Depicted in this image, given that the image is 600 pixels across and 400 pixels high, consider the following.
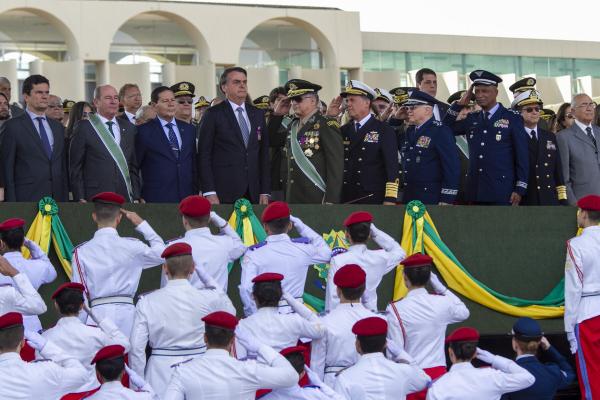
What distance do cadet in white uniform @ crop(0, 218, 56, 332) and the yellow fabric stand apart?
10.3 ft

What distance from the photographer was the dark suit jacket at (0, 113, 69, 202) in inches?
416

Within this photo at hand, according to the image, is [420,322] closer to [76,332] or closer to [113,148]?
[76,332]

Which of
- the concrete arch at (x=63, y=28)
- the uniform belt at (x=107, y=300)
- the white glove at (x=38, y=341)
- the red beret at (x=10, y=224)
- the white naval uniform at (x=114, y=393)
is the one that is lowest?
the white naval uniform at (x=114, y=393)

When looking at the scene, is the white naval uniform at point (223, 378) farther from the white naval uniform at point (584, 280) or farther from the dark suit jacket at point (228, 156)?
→ the dark suit jacket at point (228, 156)

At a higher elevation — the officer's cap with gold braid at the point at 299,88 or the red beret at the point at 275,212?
the officer's cap with gold braid at the point at 299,88

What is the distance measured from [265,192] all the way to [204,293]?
3146 millimetres

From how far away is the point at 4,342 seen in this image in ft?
23.4

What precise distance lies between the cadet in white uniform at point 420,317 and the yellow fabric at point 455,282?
1.89 metres

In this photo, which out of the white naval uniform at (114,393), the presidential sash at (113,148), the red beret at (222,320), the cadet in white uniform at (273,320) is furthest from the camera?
the presidential sash at (113,148)

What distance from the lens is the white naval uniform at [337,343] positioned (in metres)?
8.55

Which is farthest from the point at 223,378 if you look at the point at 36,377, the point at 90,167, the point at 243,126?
the point at 243,126

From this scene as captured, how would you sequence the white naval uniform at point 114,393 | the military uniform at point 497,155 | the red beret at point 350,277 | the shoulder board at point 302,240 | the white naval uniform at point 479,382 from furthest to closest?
the military uniform at point 497,155
the shoulder board at point 302,240
the red beret at point 350,277
the white naval uniform at point 479,382
the white naval uniform at point 114,393

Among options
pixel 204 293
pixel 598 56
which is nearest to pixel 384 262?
pixel 204 293

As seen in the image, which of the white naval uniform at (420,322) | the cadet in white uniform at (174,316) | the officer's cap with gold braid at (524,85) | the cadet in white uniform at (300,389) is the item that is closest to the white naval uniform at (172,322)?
the cadet in white uniform at (174,316)
